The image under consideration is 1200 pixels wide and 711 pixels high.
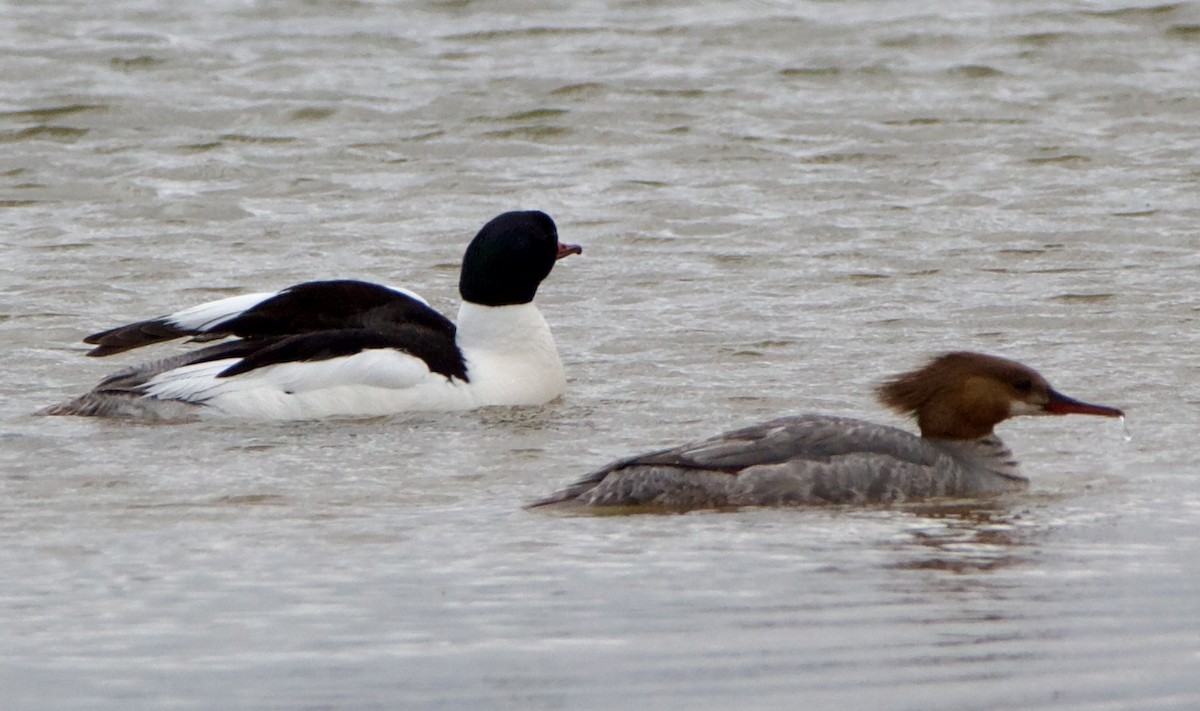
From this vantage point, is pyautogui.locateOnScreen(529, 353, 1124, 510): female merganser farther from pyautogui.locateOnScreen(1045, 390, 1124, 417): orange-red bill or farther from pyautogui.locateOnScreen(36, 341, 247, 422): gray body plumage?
pyautogui.locateOnScreen(36, 341, 247, 422): gray body plumage

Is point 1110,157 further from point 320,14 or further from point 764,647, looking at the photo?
point 764,647

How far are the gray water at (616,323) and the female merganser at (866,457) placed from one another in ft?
0.50

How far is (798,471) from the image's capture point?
23.2ft

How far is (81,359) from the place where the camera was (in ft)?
33.3

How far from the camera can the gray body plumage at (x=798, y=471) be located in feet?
22.9

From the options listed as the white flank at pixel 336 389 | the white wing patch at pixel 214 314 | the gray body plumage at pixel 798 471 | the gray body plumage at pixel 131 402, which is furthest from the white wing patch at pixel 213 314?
the gray body plumage at pixel 798 471

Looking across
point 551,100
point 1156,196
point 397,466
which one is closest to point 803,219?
point 1156,196

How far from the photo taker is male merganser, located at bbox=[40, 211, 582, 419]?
351 inches

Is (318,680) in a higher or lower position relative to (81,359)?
higher

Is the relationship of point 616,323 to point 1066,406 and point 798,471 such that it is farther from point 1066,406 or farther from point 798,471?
point 798,471

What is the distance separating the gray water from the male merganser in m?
0.16

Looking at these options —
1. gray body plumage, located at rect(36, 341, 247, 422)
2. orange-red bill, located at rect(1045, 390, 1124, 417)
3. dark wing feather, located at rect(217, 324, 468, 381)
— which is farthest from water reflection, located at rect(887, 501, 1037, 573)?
gray body plumage, located at rect(36, 341, 247, 422)

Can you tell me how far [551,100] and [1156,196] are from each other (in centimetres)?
525

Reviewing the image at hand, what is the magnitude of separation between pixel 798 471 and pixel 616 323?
3908 mm
